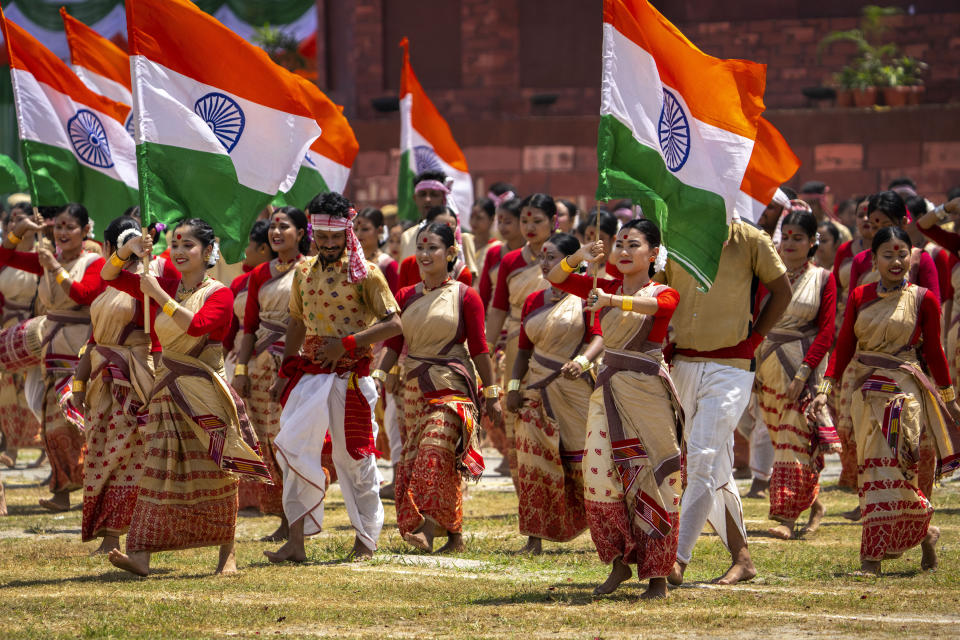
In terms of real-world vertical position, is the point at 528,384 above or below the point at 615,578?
above

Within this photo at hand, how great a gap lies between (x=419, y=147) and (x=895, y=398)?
7.46 meters

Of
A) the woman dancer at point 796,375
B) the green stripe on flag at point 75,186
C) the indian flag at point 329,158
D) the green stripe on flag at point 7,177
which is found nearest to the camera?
the woman dancer at point 796,375

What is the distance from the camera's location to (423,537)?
28.1ft

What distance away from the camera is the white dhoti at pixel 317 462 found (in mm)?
8203

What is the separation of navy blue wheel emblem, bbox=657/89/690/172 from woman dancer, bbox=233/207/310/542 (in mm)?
2978

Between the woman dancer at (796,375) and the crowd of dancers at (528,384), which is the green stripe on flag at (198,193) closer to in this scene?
the crowd of dancers at (528,384)

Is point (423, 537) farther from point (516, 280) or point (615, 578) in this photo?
point (516, 280)

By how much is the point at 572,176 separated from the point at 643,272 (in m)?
14.0

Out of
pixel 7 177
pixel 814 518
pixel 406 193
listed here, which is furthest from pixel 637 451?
pixel 406 193

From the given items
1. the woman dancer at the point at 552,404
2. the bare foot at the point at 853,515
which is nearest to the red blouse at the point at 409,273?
the woman dancer at the point at 552,404

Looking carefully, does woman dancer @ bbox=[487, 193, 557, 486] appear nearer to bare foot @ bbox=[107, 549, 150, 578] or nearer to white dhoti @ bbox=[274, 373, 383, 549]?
white dhoti @ bbox=[274, 373, 383, 549]

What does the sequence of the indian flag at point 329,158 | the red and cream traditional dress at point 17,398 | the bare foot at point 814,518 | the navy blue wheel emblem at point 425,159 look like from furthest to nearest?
the navy blue wheel emblem at point 425,159
the red and cream traditional dress at point 17,398
the indian flag at point 329,158
the bare foot at point 814,518

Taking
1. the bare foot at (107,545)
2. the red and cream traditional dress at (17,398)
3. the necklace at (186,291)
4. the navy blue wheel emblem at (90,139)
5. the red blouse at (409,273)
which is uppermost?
the navy blue wheel emblem at (90,139)

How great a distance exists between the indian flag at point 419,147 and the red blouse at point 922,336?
657 cm
